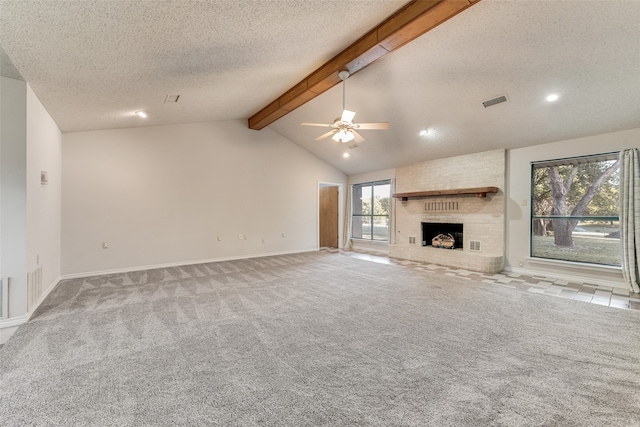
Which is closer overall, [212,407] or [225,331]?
[212,407]

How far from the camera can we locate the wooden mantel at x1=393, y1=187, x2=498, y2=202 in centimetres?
544

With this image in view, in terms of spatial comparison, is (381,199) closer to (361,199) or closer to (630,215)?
(361,199)

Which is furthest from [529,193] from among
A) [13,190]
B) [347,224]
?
[13,190]

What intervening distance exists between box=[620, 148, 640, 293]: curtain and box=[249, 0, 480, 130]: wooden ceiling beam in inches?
→ 159

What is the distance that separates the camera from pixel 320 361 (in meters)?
2.14

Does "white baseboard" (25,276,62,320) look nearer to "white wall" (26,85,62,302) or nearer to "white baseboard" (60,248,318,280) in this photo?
"white wall" (26,85,62,302)

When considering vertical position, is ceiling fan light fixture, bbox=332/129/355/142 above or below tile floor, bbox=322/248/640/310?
above

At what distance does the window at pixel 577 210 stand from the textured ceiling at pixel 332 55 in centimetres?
77

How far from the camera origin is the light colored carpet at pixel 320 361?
1588mm

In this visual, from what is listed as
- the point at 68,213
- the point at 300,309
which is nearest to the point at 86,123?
the point at 68,213

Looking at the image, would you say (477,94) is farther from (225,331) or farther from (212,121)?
(212,121)

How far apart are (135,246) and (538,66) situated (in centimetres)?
727

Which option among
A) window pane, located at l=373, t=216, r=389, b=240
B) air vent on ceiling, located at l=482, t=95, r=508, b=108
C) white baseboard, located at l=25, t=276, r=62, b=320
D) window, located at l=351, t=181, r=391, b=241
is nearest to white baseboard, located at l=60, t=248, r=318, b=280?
white baseboard, located at l=25, t=276, r=62, b=320

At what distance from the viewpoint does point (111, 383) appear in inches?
73.0
